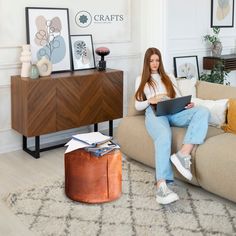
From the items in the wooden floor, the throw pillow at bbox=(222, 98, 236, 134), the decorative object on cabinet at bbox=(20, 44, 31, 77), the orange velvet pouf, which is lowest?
the wooden floor

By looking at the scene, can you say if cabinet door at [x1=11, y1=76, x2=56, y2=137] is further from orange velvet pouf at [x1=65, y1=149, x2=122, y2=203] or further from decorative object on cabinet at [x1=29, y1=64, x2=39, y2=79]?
orange velvet pouf at [x1=65, y1=149, x2=122, y2=203]

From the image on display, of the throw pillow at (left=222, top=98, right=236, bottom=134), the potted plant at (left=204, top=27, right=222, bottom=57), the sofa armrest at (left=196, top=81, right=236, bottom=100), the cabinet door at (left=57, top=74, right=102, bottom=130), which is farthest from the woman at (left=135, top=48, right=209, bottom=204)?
the potted plant at (left=204, top=27, right=222, bottom=57)

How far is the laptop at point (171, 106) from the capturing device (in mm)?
2938

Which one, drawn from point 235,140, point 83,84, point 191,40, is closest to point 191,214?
point 235,140

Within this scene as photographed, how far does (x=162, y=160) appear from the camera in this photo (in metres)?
2.78

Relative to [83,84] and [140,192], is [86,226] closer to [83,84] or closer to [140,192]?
[140,192]

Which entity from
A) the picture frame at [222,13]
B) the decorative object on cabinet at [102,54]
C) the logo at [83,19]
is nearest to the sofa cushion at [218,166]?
the decorative object on cabinet at [102,54]

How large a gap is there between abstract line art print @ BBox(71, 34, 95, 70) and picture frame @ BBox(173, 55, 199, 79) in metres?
1.31

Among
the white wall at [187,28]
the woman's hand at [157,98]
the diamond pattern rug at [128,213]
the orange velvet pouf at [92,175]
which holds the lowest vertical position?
the diamond pattern rug at [128,213]

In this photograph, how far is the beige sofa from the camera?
2.59 meters

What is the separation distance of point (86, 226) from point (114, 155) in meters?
0.53

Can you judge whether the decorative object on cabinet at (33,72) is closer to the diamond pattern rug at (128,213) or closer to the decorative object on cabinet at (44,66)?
the decorative object on cabinet at (44,66)

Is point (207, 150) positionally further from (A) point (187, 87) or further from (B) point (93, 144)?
(A) point (187, 87)

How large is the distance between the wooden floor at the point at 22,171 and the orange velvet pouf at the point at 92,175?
451mm
